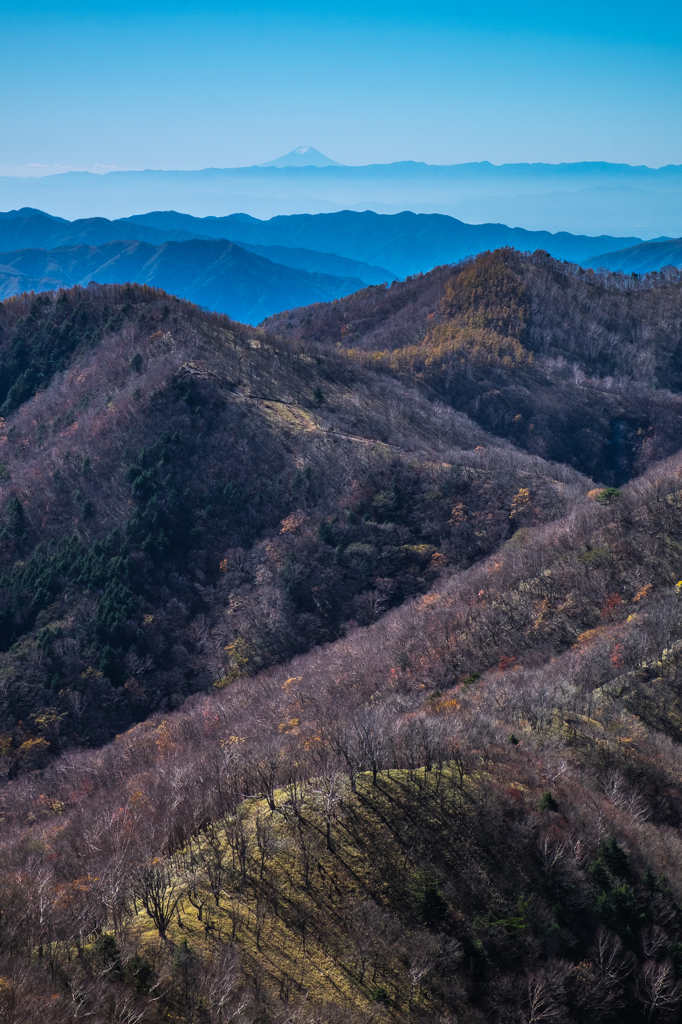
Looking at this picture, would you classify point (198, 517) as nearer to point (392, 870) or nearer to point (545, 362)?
point (392, 870)

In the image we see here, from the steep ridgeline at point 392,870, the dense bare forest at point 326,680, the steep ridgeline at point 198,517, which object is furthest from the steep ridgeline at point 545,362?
the steep ridgeline at point 392,870

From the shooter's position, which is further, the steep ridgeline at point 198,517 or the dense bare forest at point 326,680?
the steep ridgeline at point 198,517

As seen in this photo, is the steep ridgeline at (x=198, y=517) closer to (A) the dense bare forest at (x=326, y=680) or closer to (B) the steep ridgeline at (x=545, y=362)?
(A) the dense bare forest at (x=326, y=680)

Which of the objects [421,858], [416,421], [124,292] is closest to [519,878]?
[421,858]

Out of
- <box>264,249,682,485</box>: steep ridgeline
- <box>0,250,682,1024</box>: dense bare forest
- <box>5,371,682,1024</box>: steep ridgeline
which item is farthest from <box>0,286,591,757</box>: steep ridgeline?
<box>264,249,682,485</box>: steep ridgeline

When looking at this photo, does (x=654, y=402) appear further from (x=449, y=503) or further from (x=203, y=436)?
(x=203, y=436)
